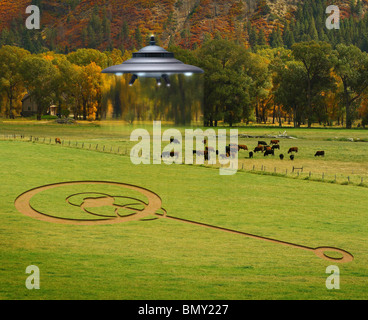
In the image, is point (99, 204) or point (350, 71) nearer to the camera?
point (99, 204)

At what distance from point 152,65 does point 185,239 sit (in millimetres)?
9350

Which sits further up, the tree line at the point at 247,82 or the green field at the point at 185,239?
the tree line at the point at 247,82

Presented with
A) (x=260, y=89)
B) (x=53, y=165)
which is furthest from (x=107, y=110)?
(x=260, y=89)

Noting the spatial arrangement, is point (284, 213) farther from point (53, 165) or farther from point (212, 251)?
point (53, 165)

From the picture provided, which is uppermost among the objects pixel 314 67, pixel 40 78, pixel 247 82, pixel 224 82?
pixel 314 67

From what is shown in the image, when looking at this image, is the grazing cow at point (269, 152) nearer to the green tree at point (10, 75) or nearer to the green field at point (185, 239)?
the green field at point (185, 239)

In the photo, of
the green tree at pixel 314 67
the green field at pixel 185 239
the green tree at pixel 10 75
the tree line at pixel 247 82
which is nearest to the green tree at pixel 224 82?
the tree line at pixel 247 82

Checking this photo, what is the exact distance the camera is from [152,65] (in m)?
9.35

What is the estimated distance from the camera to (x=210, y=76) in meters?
70.1

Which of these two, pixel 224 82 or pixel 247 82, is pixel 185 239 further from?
pixel 247 82

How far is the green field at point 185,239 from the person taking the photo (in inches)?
543

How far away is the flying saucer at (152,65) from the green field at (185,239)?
1646mm

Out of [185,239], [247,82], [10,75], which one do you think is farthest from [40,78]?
[185,239]

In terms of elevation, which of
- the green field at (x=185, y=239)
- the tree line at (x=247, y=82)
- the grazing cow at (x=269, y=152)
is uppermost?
the tree line at (x=247, y=82)
